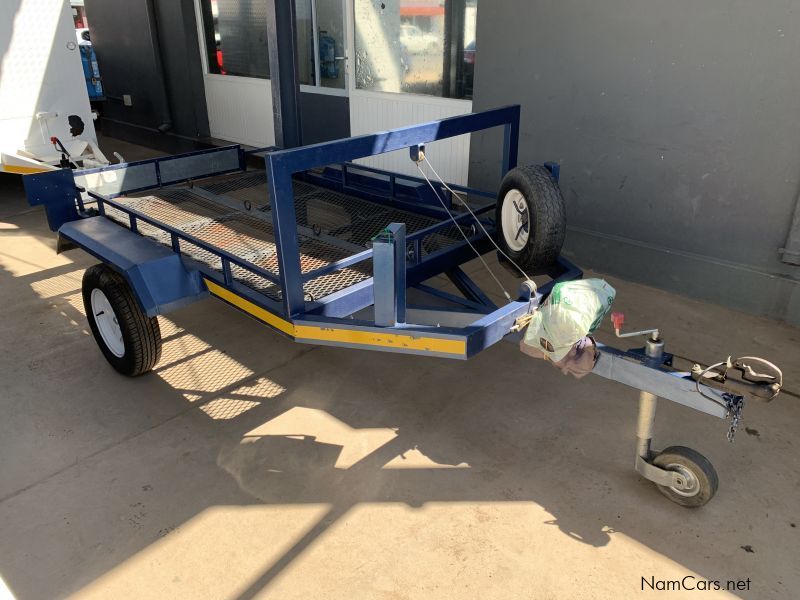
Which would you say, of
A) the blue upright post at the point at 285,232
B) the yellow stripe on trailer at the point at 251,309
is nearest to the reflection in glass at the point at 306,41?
the yellow stripe on trailer at the point at 251,309

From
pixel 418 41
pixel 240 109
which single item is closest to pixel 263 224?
pixel 418 41

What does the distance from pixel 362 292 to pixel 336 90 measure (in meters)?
5.13

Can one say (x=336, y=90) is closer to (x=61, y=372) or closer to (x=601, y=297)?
(x=61, y=372)

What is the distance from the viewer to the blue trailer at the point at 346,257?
2.75 meters

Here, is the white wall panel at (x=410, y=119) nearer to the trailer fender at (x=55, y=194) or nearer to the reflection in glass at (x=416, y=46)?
the reflection in glass at (x=416, y=46)

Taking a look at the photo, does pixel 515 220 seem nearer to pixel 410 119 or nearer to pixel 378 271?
pixel 378 271

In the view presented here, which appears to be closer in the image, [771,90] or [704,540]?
[704,540]

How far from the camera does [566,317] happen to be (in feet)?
8.63

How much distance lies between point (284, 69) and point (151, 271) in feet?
7.33

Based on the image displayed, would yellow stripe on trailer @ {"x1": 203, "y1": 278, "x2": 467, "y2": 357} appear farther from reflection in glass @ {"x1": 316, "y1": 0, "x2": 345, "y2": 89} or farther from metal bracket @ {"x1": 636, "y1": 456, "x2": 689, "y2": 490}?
reflection in glass @ {"x1": 316, "y1": 0, "x2": 345, "y2": 89}

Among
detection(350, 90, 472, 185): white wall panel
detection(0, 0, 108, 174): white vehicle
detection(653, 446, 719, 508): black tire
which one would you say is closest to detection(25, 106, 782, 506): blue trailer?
detection(653, 446, 719, 508): black tire

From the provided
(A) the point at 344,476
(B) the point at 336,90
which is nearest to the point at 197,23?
(B) the point at 336,90

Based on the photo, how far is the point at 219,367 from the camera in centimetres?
416

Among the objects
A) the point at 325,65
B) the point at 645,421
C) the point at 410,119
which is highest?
the point at 325,65
